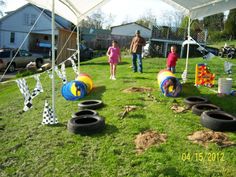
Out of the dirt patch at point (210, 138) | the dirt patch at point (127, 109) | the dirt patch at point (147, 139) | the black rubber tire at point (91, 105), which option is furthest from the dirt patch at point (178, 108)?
the black rubber tire at point (91, 105)

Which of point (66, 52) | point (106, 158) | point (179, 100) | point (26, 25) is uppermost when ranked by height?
point (26, 25)

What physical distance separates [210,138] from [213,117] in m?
1.14

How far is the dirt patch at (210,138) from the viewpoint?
6.10 metres

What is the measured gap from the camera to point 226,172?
504 cm

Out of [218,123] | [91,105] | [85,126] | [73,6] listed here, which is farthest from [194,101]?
[73,6]

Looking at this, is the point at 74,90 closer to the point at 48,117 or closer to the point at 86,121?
the point at 48,117

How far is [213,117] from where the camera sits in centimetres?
736

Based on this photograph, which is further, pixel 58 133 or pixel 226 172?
pixel 58 133

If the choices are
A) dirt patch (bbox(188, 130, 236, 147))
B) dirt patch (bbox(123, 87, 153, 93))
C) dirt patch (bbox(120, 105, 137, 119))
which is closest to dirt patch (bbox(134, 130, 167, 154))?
dirt patch (bbox(188, 130, 236, 147))

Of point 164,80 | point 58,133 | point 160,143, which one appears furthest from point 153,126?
point 164,80

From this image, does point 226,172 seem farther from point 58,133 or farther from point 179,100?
point 179,100

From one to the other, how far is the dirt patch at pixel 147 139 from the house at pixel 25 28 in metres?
40.3

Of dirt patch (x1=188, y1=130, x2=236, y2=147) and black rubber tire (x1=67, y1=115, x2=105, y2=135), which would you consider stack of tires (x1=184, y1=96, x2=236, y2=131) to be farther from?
black rubber tire (x1=67, y1=115, x2=105, y2=135)

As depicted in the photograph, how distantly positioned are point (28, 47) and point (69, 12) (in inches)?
1383
